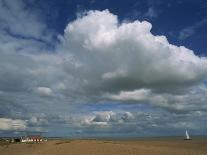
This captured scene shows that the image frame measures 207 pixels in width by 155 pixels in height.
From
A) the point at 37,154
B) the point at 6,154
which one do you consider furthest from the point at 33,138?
the point at 37,154

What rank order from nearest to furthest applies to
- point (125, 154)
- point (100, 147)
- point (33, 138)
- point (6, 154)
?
point (125, 154), point (100, 147), point (6, 154), point (33, 138)

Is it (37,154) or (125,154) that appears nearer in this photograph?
(125,154)

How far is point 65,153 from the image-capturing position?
43.8m

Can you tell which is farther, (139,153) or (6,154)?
(6,154)

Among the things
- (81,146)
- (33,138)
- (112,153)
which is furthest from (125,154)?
(33,138)

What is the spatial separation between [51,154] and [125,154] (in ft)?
33.6

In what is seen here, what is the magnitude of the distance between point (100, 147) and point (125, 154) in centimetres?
737

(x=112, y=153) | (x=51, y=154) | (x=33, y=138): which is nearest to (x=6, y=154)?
(x=51, y=154)

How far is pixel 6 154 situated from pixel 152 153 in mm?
25671

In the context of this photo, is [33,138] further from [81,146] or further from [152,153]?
[152,153]

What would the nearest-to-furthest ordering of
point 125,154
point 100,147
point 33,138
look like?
1. point 125,154
2. point 100,147
3. point 33,138

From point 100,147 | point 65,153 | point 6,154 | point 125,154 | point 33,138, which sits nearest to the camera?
point 125,154

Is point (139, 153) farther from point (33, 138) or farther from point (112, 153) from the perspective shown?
point (33, 138)

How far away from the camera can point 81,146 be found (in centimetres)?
4891
